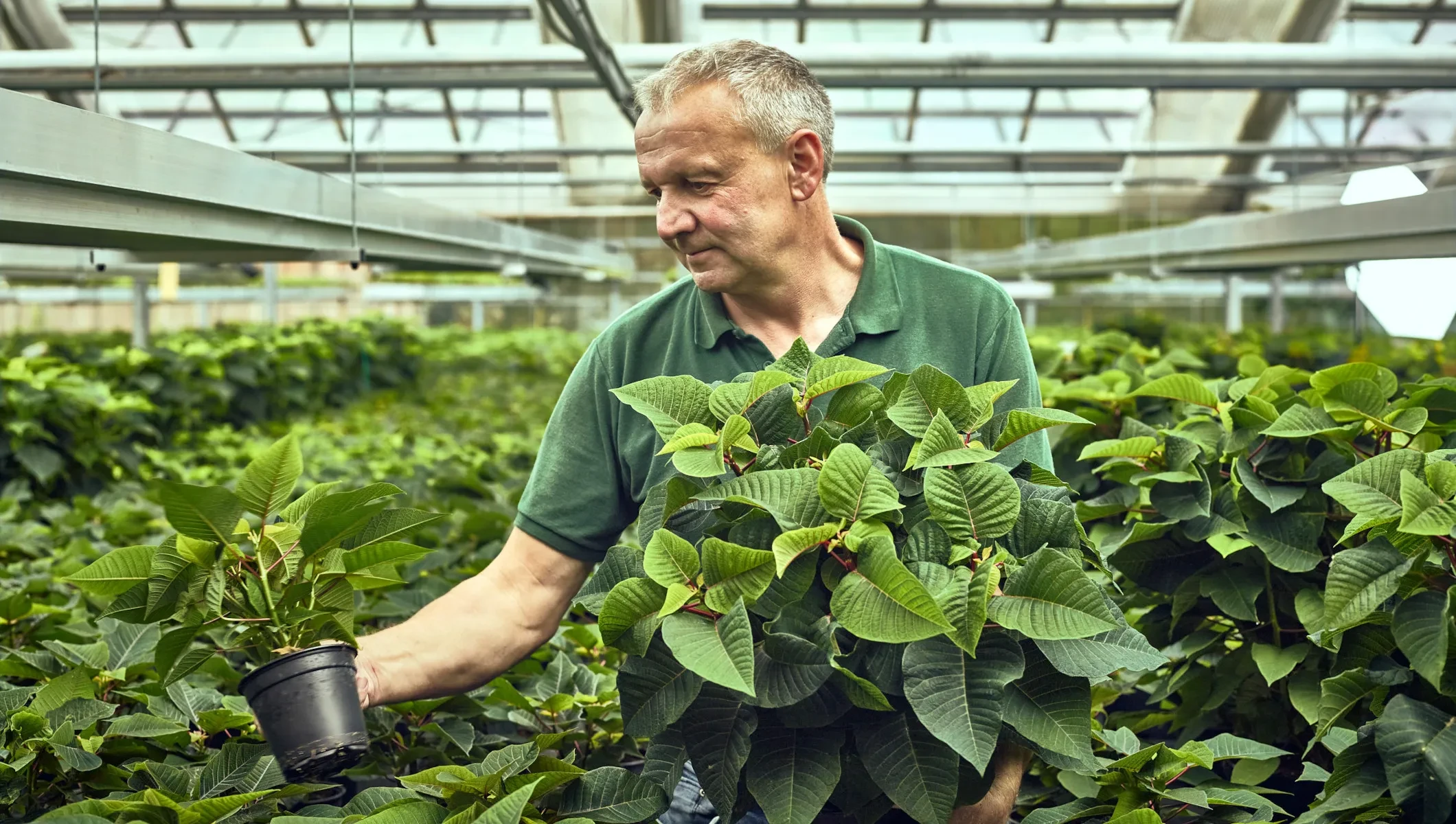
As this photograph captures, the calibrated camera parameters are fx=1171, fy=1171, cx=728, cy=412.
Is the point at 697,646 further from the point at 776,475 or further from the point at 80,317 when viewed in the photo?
the point at 80,317

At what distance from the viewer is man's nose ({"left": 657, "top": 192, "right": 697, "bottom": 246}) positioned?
180 cm

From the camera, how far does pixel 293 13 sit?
44.5 ft

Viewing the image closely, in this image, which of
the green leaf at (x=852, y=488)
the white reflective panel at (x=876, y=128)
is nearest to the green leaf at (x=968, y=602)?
the green leaf at (x=852, y=488)

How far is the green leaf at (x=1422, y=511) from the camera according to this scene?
140 cm

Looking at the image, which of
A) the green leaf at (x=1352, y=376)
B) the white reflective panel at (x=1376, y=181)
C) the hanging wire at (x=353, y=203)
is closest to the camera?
the green leaf at (x=1352, y=376)

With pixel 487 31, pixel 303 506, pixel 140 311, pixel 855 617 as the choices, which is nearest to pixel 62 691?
pixel 303 506

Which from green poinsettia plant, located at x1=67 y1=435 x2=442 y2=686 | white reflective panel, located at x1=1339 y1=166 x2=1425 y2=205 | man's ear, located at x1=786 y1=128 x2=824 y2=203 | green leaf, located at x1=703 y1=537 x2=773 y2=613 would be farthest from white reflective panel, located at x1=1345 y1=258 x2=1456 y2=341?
green poinsettia plant, located at x1=67 y1=435 x2=442 y2=686

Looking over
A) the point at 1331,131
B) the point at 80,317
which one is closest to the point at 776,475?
the point at 1331,131

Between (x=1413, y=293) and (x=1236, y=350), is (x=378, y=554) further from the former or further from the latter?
(x=1413, y=293)

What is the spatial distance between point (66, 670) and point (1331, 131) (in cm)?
1734

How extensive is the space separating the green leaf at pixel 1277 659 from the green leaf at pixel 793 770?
0.88 meters

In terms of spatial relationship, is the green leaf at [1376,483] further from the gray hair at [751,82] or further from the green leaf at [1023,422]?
the gray hair at [751,82]

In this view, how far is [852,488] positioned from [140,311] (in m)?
7.46

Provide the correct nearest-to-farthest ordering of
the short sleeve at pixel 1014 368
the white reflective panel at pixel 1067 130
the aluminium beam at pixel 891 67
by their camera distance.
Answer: the short sleeve at pixel 1014 368 < the aluminium beam at pixel 891 67 < the white reflective panel at pixel 1067 130
